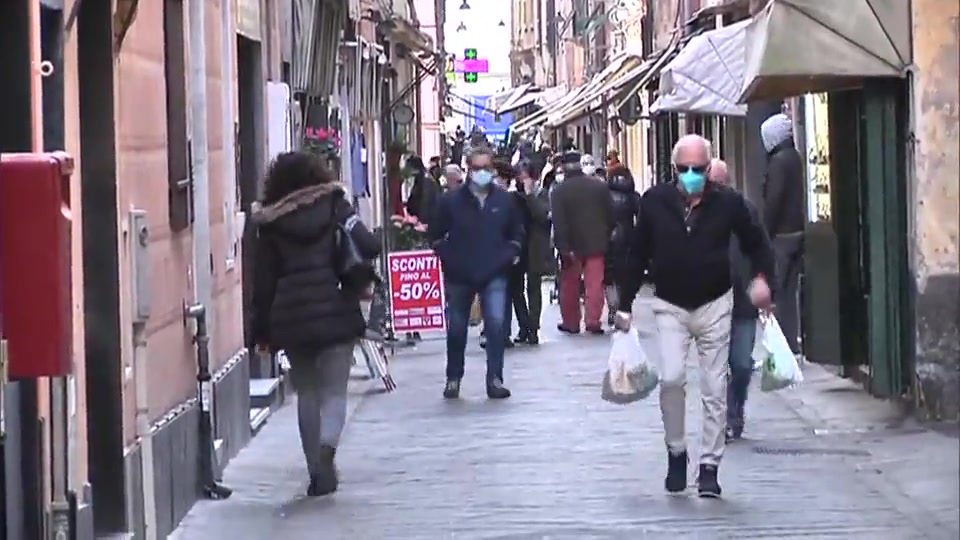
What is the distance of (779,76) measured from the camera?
45.6 ft

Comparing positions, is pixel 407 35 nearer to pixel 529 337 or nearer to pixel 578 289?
pixel 578 289

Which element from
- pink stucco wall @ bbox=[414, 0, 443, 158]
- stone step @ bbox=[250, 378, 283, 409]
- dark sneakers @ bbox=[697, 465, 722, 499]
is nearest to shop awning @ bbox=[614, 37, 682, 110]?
stone step @ bbox=[250, 378, 283, 409]

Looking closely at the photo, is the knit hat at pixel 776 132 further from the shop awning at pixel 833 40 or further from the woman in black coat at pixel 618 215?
the woman in black coat at pixel 618 215

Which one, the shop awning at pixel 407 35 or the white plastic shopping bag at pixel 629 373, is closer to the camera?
the white plastic shopping bag at pixel 629 373

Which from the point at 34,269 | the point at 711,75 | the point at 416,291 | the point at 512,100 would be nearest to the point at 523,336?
the point at 416,291

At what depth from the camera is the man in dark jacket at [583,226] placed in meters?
21.5

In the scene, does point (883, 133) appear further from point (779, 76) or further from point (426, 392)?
point (426, 392)

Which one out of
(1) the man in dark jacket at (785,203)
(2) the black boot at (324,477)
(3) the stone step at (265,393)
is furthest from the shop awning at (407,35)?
(2) the black boot at (324,477)

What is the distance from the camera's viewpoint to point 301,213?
11.0 meters

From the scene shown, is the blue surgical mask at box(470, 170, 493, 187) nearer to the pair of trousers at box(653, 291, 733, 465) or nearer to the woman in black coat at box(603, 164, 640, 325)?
the woman in black coat at box(603, 164, 640, 325)

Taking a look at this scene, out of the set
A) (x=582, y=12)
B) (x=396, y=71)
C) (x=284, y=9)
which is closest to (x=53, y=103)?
(x=284, y=9)

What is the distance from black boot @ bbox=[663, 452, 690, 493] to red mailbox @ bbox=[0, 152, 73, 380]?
5185mm

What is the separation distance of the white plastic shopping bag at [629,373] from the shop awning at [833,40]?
3.45 m

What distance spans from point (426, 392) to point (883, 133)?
4454mm
